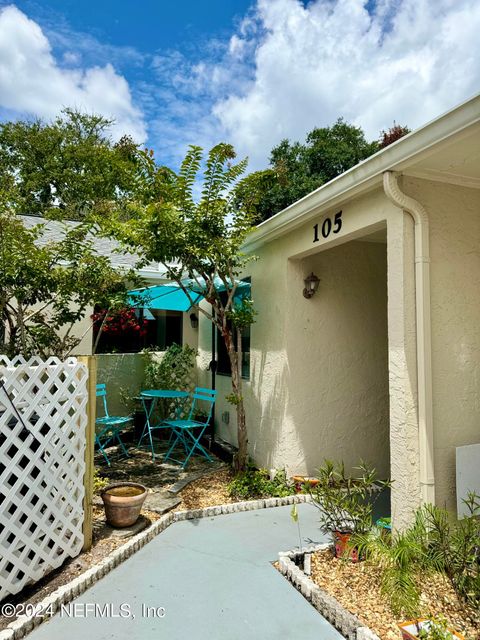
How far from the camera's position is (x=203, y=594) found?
10.2 ft

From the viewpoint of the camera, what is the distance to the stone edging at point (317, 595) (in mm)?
2610

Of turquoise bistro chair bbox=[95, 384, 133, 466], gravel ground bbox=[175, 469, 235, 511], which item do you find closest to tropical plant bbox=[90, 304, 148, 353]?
turquoise bistro chair bbox=[95, 384, 133, 466]

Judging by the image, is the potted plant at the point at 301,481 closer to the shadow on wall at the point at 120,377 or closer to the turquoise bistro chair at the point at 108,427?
the turquoise bistro chair at the point at 108,427

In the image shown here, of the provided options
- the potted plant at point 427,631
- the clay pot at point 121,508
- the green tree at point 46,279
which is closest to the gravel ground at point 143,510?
the clay pot at point 121,508

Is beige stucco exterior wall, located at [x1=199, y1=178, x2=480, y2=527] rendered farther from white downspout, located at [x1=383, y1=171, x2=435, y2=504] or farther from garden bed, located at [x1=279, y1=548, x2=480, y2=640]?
garden bed, located at [x1=279, y1=548, x2=480, y2=640]

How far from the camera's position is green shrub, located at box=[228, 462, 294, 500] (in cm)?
505

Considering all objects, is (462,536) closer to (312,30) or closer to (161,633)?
(161,633)

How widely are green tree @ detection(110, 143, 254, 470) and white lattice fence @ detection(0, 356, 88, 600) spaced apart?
2.06 m

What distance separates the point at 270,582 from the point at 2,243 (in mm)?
4665

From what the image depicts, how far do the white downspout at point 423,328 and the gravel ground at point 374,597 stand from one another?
0.72 meters

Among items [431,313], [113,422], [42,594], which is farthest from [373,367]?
[42,594]

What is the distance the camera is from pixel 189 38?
794cm

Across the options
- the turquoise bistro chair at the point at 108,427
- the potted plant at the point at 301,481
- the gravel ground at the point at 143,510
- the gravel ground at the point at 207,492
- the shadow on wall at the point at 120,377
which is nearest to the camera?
the gravel ground at the point at 143,510

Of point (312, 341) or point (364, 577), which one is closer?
point (364, 577)
